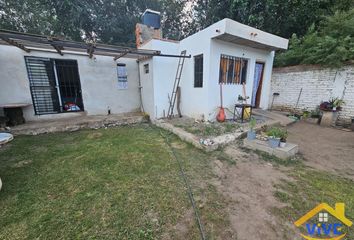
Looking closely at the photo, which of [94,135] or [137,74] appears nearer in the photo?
[94,135]

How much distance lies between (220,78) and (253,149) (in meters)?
2.64

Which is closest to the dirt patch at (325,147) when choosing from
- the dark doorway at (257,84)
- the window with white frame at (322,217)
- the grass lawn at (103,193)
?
the window with white frame at (322,217)

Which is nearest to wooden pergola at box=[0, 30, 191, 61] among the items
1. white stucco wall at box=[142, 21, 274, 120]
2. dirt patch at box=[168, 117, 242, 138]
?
white stucco wall at box=[142, 21, 274, 120]

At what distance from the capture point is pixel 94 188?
2461 millimetres

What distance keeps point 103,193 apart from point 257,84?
23.2 ft

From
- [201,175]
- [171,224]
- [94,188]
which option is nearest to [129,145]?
[94,188]

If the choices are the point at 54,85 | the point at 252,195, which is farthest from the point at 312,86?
the point at 54,85

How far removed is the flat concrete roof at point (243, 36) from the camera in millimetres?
4480

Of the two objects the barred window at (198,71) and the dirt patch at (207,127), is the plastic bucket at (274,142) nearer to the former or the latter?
the dirt patch at (207,127)

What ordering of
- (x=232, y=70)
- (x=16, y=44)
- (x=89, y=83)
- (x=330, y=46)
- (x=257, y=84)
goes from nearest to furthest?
(x=16, y=44) < (x=232, y=70) < (x=330, y=46) < (x=89, y=83) < (x=257, y=84)

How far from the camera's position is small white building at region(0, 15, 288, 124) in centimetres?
506

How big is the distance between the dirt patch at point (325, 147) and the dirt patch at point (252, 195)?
1130mm

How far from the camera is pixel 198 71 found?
5.57 metres

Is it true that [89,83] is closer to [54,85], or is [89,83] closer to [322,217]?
[54,85]
